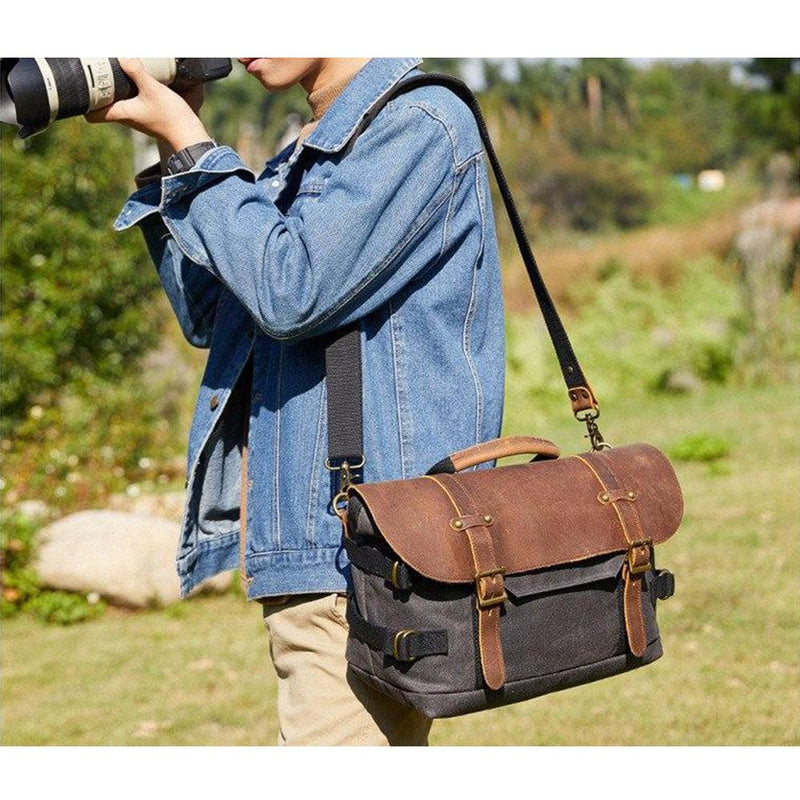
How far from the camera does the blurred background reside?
4094mm

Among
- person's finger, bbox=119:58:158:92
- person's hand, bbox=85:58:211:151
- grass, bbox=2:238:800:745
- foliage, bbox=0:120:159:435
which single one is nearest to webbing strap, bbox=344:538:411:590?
person's hand, bbox=85:58:211:151

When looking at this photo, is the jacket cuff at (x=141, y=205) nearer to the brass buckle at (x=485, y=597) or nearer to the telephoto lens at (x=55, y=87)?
the telephoto lens at (x=55, y=87)

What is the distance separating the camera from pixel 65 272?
24.3ft

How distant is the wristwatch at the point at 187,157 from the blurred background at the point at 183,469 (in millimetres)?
2460

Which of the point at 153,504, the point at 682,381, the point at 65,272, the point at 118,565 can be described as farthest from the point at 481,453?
the point at 682,381

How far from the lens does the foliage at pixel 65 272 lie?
718cm

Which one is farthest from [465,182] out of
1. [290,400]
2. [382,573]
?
[382,573]

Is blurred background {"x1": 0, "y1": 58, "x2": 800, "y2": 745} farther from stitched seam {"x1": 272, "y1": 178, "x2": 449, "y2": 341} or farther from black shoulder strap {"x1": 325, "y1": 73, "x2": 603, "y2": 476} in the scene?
stitched seam {"x1": 272, "y1": 178, "x2": 449, "y2": 341}

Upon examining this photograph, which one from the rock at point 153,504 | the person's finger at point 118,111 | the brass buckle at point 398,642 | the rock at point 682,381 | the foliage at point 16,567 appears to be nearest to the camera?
the brass buckle at point 398,642

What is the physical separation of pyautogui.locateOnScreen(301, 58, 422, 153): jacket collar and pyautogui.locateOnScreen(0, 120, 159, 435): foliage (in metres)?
5.50

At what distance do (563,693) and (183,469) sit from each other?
407 centimetres

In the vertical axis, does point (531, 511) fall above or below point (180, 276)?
below

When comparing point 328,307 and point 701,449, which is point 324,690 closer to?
point 328,307

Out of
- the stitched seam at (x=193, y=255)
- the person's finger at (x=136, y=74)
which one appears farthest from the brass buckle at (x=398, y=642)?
the person's finger at (x=136, y=74)
